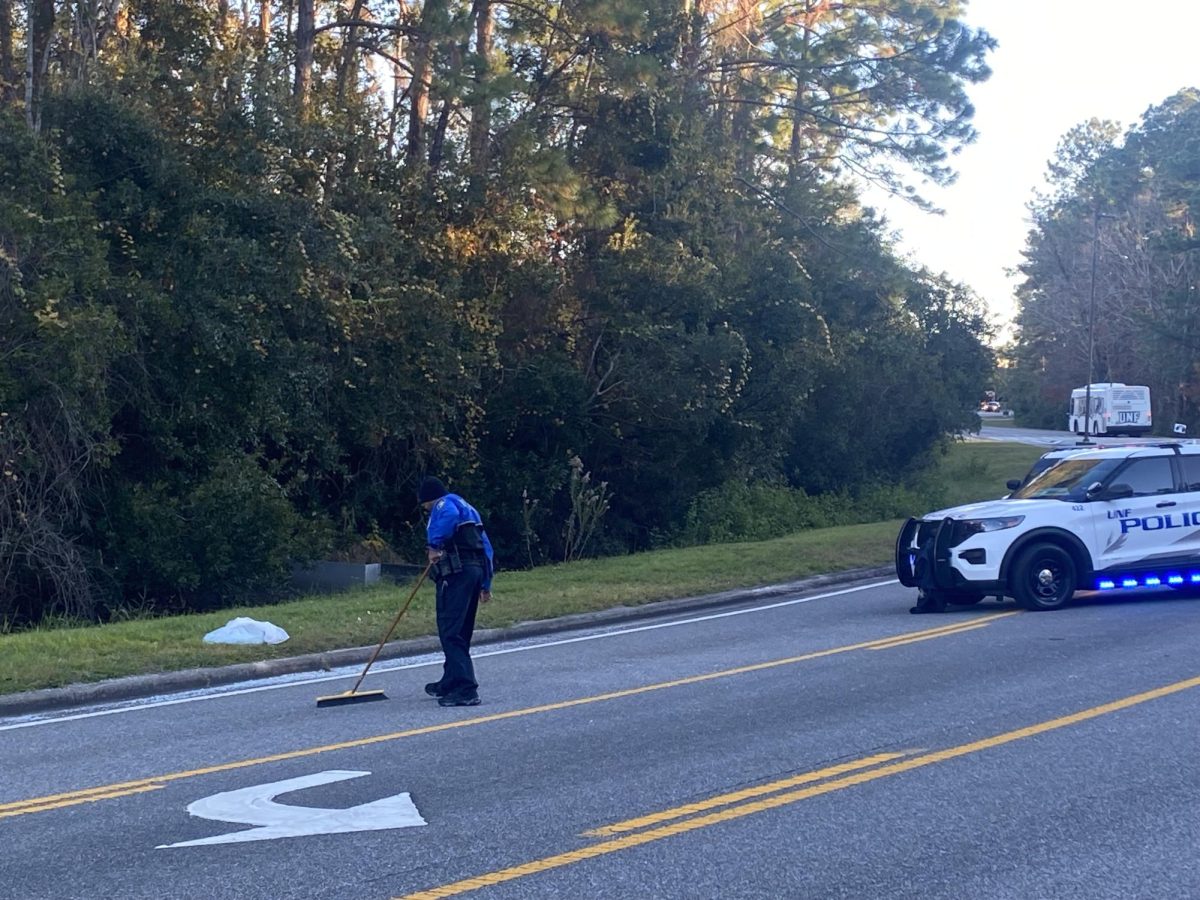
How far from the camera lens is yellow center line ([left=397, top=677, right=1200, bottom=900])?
6117mm

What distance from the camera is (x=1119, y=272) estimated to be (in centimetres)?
7819

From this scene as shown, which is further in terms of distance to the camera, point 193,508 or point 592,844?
point 193,508

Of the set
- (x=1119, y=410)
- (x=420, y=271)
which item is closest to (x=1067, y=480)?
(x=420, y=271)

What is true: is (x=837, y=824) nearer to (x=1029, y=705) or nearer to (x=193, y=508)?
(x=1029, y=705)

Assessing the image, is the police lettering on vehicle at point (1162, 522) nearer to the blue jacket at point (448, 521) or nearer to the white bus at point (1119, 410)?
the blue jacket at point (448, 521)

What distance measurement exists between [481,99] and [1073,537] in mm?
13553

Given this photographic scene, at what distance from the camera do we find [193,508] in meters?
20.7

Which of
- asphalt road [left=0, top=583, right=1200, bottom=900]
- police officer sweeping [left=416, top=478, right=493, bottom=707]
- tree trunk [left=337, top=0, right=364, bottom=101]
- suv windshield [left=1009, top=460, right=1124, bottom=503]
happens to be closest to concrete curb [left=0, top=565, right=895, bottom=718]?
asphalt road [left=0, top=583, right=1200, bottom=900]

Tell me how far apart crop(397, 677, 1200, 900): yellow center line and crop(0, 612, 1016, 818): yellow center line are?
9.33 feet

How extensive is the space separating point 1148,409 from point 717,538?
40.5m

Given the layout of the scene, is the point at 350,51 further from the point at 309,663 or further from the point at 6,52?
the point at 309,663

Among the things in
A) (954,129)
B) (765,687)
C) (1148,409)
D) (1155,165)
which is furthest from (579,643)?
(1155,165)

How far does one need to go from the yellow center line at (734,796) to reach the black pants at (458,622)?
348cm

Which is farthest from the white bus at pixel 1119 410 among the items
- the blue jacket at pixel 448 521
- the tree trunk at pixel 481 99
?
the blue jacket at pixel 448 521
